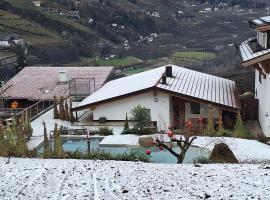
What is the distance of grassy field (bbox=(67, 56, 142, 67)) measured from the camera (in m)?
65.2

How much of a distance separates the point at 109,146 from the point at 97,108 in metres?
5.70

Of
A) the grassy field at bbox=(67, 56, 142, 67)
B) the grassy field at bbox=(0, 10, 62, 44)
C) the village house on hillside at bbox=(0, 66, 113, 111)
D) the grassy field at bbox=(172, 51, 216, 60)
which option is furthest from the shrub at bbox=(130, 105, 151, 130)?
A: the grassy field at bbox=(0, 10, 62, 44)

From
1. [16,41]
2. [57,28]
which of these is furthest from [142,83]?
[57,28]

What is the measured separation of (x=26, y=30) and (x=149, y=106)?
197ft

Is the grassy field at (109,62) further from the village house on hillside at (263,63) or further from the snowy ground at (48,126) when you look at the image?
the village house on hillside at (263,63)

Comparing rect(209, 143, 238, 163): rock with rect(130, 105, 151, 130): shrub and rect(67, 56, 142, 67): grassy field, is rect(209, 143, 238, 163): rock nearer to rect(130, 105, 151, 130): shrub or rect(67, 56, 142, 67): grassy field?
rect(130, 105, 151, 130): shrub

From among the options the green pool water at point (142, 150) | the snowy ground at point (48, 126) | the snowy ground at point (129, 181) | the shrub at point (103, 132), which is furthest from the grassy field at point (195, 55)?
the snowy ground at point (129, 181)

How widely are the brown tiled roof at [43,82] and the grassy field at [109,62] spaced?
97.5 feet

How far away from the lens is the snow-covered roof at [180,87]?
24.0 m

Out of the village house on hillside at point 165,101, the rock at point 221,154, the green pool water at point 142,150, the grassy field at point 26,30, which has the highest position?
the grassy field at point 26,30

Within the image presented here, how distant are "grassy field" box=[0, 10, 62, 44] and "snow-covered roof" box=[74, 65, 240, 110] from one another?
48.4 meters

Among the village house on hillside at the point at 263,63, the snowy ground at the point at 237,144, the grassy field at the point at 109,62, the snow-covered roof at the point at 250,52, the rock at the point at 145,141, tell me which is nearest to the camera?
the snowy ground at the point at 237,144

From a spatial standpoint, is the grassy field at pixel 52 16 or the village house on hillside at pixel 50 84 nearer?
the village house on hillside at pixel 50 84

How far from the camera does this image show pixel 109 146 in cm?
1972
